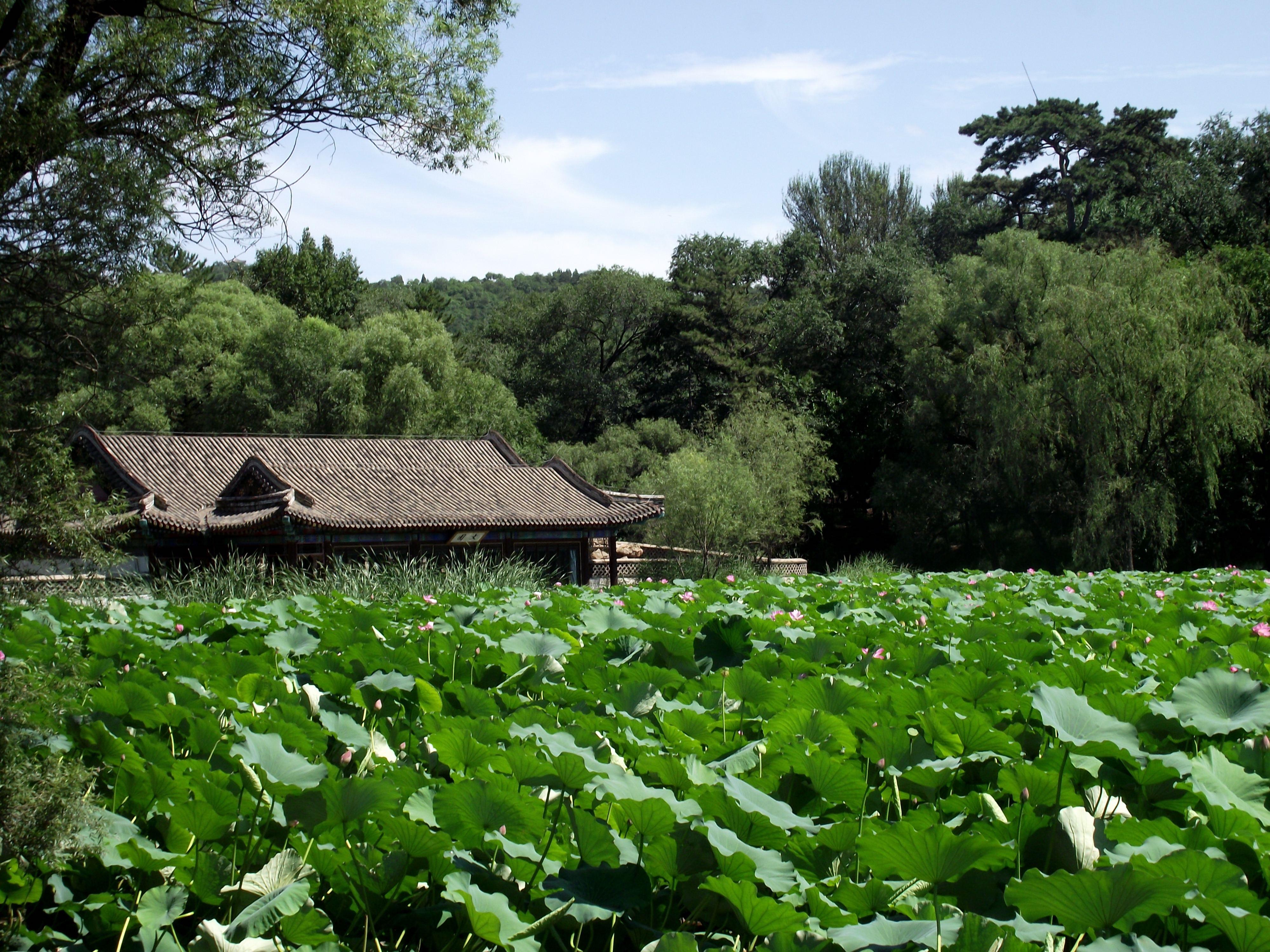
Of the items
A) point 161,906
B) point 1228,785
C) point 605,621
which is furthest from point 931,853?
point 605,621

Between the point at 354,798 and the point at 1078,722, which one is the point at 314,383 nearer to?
the point at 354,798

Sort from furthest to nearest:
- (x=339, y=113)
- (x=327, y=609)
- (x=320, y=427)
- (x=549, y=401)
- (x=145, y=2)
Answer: (x=549, y=401), (x=320, y=427), (x=339, y=113), (x=145, y=2), (x=327, y=609)

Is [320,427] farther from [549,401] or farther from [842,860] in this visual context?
[842,860]

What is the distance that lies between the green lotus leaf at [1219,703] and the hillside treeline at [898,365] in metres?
21.7

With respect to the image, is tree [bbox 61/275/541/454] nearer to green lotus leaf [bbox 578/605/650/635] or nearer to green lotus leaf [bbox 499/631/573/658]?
green lotus leaf [bbox 578/605/650/635]

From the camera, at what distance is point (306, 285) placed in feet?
144

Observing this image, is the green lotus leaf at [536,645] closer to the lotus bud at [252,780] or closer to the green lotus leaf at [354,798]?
the lotus bud at [252,780]

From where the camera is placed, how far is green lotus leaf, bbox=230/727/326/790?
6.66ft

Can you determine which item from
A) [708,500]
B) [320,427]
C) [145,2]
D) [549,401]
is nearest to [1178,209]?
[708,500]

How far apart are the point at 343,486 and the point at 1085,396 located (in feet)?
55.2

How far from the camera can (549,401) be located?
40344 millimetres

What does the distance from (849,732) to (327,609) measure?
3.56 m

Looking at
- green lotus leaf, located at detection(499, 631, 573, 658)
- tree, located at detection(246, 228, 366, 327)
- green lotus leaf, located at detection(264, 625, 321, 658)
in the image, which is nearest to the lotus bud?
green lotus leaf, located at detection(499, 631, 573, 658)

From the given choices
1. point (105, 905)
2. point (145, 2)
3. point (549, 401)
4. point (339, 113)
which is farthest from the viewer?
point (549, 401)
